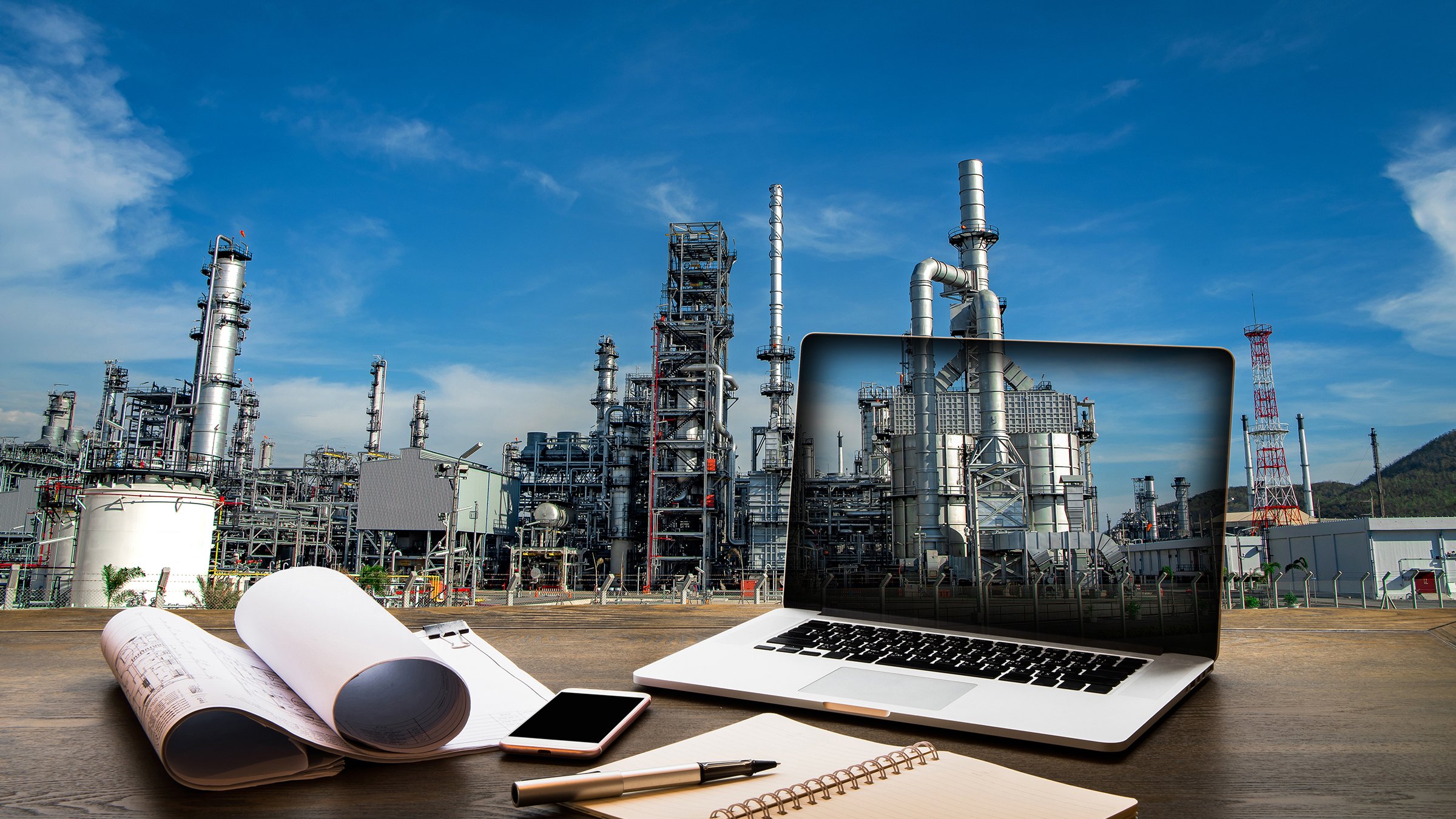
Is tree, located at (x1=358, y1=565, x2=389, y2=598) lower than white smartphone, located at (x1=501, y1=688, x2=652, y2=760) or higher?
lower

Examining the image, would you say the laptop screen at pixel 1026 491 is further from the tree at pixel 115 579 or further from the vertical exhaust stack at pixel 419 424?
the vertical exhaust stack at pixel 419 424

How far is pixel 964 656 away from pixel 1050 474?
1.55 ft

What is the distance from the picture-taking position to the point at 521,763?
85 cm

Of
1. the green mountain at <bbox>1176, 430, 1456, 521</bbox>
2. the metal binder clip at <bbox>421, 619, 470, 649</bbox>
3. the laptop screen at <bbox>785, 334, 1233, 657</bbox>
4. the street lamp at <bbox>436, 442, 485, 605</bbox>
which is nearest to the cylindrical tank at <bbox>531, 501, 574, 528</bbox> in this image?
the street lamp at <bbox>436, 442, 485, 605</bbox>

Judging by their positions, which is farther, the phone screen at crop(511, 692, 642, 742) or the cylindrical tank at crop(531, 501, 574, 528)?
the cylindrical tank at crop(531, 501, 574, 528)

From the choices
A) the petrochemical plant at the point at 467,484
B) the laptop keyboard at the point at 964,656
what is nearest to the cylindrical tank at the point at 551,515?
the petrochemical plant at the point at 467,484

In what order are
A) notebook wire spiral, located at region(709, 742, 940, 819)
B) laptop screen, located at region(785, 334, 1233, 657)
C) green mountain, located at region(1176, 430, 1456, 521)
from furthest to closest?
green mountain, located at region(1176, 430, 1456, 521) → laptop screen, located at region(785, 334, 1233, 657) → notebook wire spiral, located at region(709, 742, 940, 819)

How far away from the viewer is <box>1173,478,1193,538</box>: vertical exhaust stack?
1.37 meters

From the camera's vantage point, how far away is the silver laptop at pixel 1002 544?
113 cm

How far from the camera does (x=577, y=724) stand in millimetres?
921

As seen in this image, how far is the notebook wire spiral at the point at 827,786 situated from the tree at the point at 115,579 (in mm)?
15074

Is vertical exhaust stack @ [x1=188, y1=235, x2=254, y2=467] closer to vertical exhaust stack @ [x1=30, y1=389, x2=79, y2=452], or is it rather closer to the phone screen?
vertical exhaust stack @ [x1=30, y1=389, x2=79, y2=452]

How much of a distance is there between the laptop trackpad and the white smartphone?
27 cm

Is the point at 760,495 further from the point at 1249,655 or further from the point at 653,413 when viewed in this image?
the point at 1249,655
